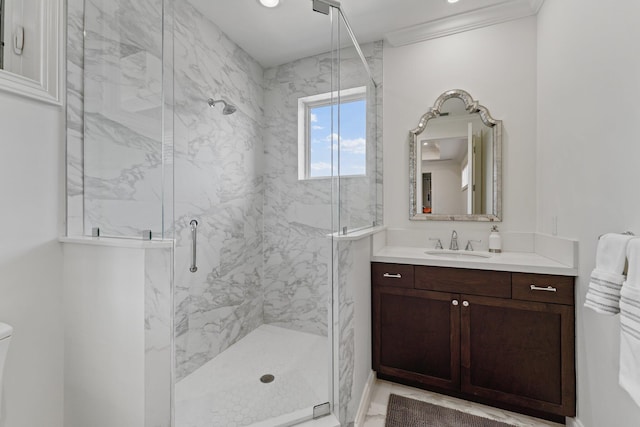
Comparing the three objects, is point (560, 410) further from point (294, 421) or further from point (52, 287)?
point (52, 287)

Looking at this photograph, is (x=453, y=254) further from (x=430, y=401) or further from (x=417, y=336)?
(x=430, y=401)

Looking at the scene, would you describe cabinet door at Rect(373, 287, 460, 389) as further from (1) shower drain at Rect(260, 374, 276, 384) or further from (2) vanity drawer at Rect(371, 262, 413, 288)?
(1) shower drain at Rect(260, 374, 276, 384)

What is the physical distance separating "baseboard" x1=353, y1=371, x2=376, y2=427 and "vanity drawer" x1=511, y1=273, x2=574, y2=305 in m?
1.04

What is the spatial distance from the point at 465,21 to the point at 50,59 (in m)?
2.59

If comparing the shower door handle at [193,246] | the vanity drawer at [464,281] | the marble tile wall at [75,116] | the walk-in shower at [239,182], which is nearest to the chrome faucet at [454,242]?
the vanity drawer at [464,281]

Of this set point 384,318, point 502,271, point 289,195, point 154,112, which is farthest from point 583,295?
point 154,112

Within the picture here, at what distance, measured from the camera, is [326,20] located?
1.79 metres

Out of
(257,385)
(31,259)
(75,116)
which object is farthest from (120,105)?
(257,385)

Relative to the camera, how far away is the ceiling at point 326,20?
74.2 inches

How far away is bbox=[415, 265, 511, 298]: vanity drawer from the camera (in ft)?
5.40

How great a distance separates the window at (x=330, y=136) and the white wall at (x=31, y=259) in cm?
145

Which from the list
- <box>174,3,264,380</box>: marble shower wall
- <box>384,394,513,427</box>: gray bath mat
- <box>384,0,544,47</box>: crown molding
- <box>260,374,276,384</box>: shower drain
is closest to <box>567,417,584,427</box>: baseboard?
<box>384,394,513,427</box>: gray bath mat

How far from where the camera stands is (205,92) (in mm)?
2055

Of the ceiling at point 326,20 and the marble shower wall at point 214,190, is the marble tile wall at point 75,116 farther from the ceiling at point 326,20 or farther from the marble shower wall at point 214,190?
the ceiling at point 326,20
